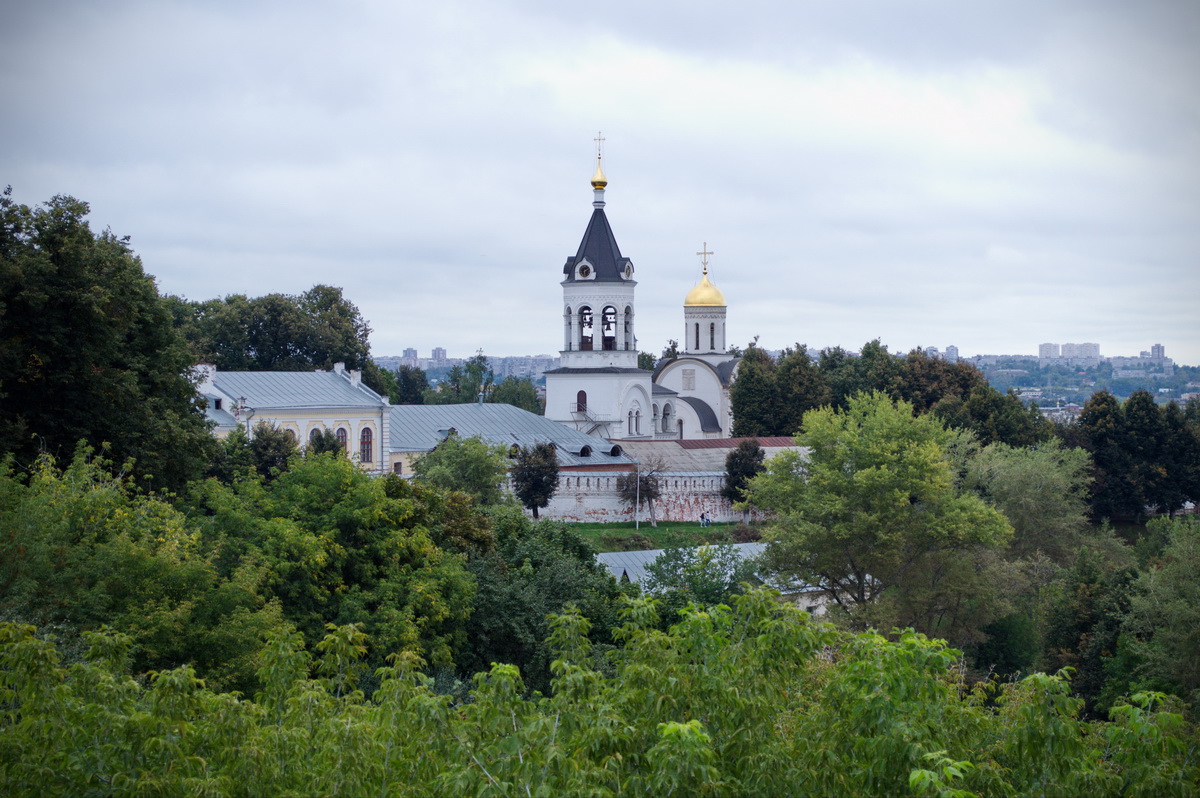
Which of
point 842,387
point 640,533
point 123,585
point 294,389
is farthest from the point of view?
point 842,387

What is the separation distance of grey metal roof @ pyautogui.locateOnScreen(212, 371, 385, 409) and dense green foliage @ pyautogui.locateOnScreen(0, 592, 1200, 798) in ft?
119

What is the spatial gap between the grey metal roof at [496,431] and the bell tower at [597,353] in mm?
2007

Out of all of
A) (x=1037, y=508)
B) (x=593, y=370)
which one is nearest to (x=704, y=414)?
(x=593, y=370)

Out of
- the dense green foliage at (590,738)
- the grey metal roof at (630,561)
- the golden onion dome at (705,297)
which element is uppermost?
the golden onion dome at (705,297)

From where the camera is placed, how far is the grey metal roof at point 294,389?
44.7 m

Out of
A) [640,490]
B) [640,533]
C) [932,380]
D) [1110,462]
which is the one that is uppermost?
[932,380]

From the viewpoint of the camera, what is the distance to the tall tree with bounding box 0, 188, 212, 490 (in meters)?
20.1

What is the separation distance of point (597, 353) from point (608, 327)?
122cm

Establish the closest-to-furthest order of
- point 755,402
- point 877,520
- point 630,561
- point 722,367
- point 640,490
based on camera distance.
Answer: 1. point 877,520
2. point 630,561
3. point 640,490
4. point 755,402
5. point 722,367

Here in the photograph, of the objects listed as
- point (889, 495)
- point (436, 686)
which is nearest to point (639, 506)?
point (889, 495)

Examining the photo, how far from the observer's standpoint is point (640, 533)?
44125 millimetres

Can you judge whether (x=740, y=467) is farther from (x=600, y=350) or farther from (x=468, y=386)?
(x=468, y=386)

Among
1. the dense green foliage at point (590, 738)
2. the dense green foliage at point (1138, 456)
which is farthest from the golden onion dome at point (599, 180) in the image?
the dense green foliage at point (590, 738)

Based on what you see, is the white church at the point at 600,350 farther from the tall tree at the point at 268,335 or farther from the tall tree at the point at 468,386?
the tall tree at the point at 468,386
